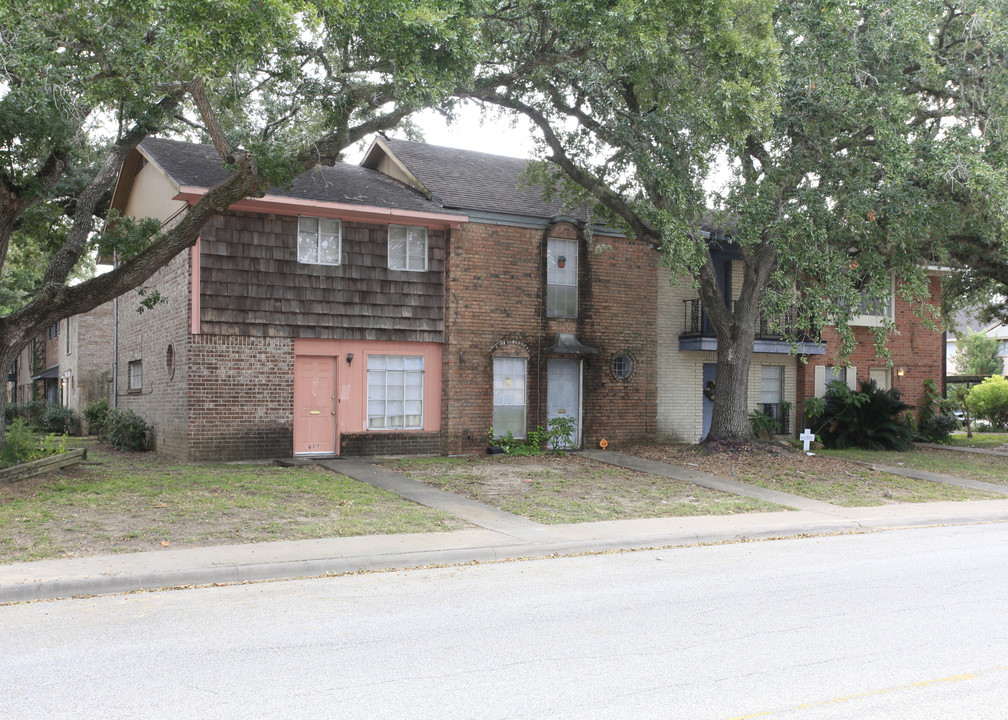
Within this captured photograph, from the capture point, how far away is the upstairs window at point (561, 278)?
63.5 feet

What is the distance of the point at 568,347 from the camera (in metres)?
18.8

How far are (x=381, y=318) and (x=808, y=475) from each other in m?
9.02

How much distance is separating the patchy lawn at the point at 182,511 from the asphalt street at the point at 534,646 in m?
1.85

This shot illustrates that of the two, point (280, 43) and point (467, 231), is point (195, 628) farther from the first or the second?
point (467, 231)

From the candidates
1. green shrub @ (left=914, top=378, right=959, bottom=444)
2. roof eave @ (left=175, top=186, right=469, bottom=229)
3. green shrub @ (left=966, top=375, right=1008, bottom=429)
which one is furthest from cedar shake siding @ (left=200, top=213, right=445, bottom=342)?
green shrub @ (left=966, top=375, right=1008, bottom=429)

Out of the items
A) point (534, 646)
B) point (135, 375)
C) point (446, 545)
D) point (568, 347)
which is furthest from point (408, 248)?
point (534, 646)

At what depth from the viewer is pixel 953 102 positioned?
642 inches

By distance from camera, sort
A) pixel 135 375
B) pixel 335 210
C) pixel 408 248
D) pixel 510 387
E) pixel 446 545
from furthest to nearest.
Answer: pixel 135 375, pixel 510 387, pixel 408 248, pixel 335 210, pixel 446 545

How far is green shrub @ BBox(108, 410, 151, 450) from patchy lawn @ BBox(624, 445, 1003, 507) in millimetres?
Result: 10798

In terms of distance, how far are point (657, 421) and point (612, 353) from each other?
7.21 feet

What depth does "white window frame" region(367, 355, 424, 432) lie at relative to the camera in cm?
1770

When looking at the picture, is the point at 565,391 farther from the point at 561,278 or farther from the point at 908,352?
the point at 908,352

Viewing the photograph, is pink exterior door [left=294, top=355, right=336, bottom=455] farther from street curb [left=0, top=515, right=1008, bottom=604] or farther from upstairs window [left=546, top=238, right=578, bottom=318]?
street curb [left=0, top=515, right=1008, bottom=604]

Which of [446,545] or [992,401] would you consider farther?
[992,401]
